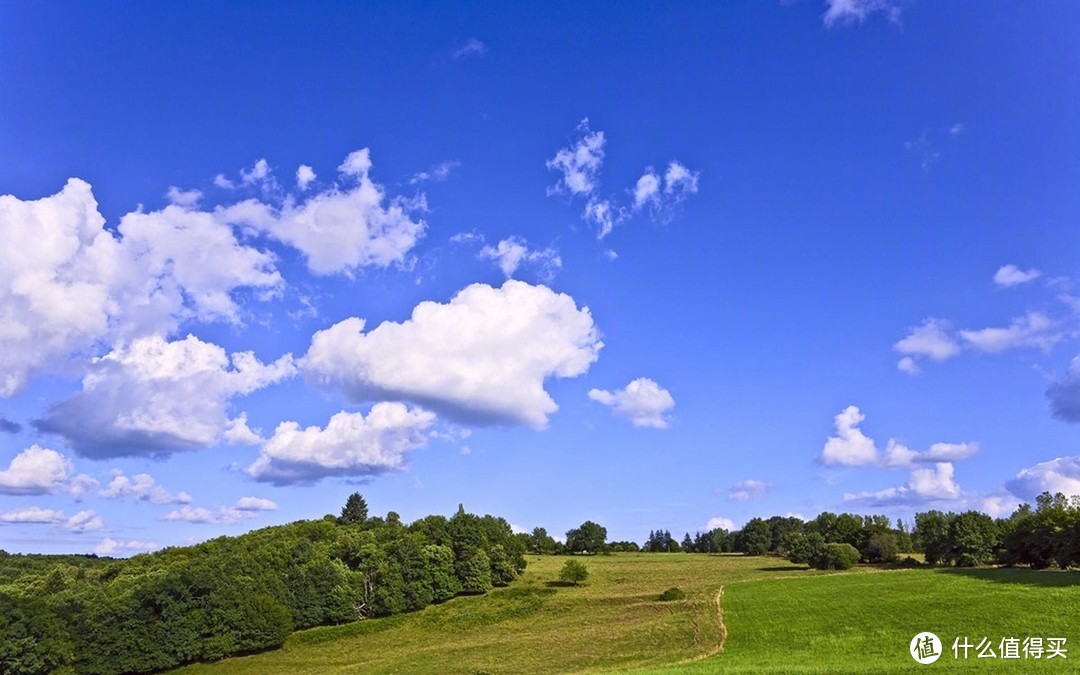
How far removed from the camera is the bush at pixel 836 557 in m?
104

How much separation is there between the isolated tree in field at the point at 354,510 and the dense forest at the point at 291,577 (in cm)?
2389

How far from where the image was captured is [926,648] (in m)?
43.2

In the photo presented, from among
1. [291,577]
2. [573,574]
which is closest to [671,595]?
[573,574]

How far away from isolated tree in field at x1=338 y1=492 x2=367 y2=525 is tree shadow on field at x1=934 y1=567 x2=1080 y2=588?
115 metres

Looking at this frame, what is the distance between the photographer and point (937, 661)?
39.7m

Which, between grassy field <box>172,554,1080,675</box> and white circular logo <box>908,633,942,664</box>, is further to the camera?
grassy field <box>172,554,1080,675</box>

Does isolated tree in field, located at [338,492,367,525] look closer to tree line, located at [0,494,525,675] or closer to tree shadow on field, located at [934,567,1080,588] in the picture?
tree line, located at [0,494,525,675]

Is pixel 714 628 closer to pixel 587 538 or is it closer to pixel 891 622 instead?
pixel 891 622

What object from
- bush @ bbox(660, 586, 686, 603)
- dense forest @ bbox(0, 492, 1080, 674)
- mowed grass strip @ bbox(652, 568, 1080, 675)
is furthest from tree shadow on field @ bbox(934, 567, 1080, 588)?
bush @ bbox(660, 586, 686, 603)

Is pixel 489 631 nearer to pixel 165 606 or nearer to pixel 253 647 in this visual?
pixel 253 647

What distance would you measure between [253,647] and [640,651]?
47763mm

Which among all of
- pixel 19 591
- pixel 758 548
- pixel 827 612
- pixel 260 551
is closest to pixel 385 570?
pixel 260 551

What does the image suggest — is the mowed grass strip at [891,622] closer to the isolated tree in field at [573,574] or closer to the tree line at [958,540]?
the tree line at [958,540]

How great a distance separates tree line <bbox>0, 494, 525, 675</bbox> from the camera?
68250mm
